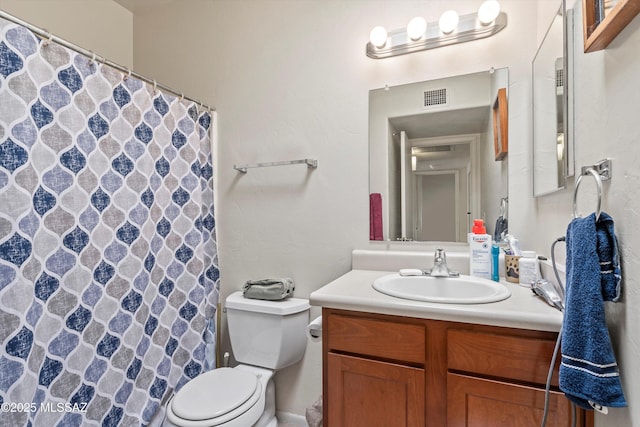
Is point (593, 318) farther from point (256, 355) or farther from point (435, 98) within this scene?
point (256, 355)

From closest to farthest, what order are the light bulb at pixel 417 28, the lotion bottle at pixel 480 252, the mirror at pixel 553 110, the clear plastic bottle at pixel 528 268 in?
the mirror at pixel 553 110
the clear plastic bottle at pixel 528 268
the lotion bottle at pixel 480 252
the light bulb at pixel 417 28

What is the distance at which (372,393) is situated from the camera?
110 cm

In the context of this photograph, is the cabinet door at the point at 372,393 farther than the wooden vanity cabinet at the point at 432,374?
Yes

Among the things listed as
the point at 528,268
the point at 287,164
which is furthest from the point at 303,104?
the point at 528,268

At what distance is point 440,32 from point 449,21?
0.19 feet

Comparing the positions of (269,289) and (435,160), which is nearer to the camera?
(435,160)

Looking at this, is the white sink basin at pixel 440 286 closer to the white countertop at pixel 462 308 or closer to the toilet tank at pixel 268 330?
the white countertop at pixel 462 308

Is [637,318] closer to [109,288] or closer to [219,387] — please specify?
[219,387]

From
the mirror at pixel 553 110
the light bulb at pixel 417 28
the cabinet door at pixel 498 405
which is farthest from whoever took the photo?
the light bulb at pixel 417 28

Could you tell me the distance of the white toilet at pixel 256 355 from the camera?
4.52 feet

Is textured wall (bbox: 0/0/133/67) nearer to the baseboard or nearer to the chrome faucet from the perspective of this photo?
the chrome faucet

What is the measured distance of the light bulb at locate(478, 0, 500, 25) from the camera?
1392 mm

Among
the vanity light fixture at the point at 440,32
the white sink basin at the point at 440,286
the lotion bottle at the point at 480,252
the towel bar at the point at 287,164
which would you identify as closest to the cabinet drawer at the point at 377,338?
the white sink basin at the point at 440,286

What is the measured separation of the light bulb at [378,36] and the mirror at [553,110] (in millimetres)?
656
